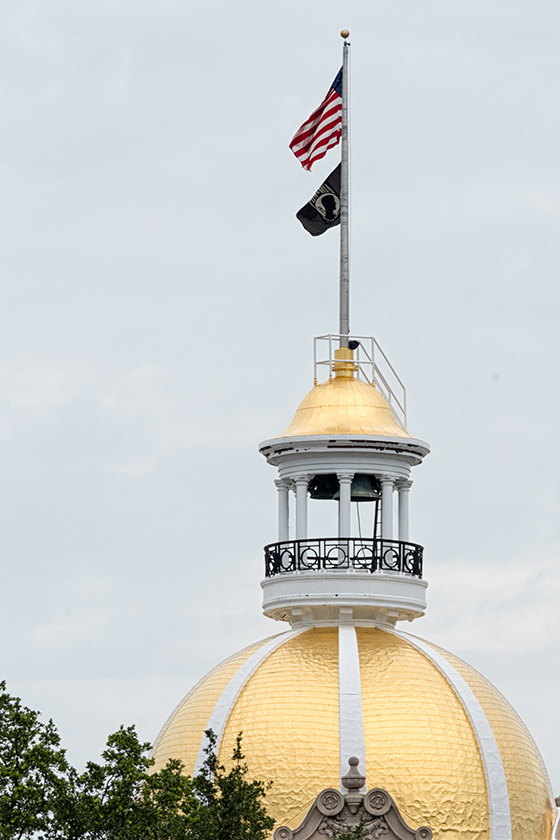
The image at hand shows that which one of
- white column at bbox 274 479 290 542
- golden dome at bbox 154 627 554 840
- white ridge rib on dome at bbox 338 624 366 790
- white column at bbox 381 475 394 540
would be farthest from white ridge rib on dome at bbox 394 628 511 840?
white column at bbox 274 479 290 542

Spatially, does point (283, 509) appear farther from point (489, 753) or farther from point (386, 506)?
point (489, 753)

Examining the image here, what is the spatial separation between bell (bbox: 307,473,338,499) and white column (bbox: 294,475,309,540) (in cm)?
98

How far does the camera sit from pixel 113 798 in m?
58.1

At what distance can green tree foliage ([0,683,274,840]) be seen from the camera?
57.7m

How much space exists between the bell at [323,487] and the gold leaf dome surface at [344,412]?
1.42m

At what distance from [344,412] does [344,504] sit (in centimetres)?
204

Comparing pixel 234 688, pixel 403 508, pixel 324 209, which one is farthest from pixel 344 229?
pixel 234 688

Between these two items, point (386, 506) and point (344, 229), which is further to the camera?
point (344, 229)

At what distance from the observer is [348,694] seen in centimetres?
6462

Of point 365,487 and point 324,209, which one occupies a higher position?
→ point 324,209

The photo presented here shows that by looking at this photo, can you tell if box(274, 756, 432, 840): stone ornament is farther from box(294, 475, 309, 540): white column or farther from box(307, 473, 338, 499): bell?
box(307, 473, 338, 499): bell

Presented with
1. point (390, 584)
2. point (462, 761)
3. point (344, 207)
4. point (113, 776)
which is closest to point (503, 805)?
point (462, 761)

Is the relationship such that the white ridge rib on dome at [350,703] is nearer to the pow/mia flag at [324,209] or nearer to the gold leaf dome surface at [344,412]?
the gold leaf dome surface at [344,412]

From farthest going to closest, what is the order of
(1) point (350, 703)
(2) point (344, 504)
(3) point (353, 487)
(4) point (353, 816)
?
(3) point (353, 487) → (2) point (344, 504) → (1) point (350, 703) → (4) point (353, 816)
